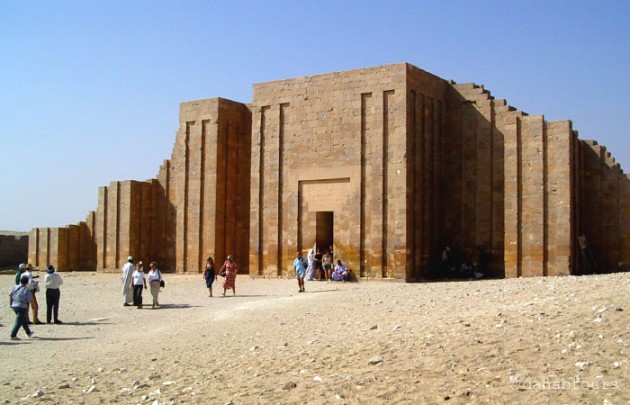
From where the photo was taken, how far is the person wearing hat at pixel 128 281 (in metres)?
20.1

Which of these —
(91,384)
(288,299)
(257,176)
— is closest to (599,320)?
(91,384)

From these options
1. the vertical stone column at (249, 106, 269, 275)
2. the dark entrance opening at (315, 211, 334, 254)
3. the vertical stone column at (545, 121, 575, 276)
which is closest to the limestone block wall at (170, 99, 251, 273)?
the vertical stone column at (249, 106, 269, 275)

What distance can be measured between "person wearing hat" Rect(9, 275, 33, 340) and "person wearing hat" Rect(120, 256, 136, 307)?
489 centimetres

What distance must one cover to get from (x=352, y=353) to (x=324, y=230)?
629 inches

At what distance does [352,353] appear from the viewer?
10406 millimetres

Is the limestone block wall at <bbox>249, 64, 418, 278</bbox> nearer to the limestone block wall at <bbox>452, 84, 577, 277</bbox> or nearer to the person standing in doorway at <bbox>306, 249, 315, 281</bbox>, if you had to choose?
the person standing in doorway at <bbox>306, 249, 315, 281</bbox>

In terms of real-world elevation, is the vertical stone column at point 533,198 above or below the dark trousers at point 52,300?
above

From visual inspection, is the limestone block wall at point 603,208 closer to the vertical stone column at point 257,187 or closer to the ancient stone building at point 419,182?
the ancient stone building at point 419,182

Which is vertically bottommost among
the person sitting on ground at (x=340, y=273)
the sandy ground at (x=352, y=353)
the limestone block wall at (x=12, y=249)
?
the sandy ground at (x=352, y=353)

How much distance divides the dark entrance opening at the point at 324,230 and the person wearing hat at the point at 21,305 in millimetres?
12441

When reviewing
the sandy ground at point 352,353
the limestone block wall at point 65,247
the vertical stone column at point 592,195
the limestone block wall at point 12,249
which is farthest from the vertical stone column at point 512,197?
the limestone block wall at point 12,249

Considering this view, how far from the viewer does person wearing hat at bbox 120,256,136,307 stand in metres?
20.1

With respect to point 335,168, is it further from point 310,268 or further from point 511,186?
point 511,186

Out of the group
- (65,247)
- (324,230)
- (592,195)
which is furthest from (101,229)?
(592,195)
